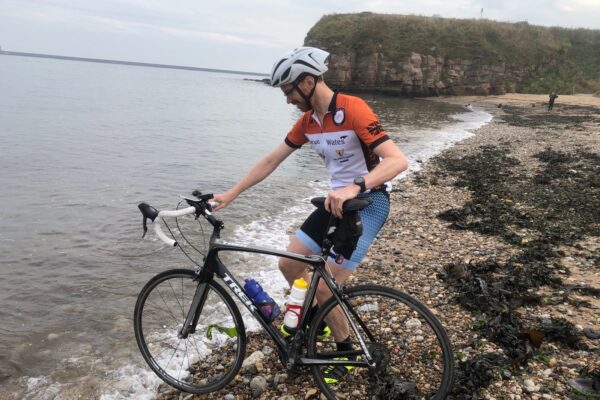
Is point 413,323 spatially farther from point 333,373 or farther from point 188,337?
point 188,337

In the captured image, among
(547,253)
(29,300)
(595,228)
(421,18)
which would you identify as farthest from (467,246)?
(421,18)

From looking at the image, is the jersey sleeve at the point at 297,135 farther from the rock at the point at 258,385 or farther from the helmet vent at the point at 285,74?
the rock at the point at 258,385

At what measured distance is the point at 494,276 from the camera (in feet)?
23.9

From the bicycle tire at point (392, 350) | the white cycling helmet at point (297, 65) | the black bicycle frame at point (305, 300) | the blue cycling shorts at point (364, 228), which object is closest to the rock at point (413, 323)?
the bicycle tire at point (392, 350)

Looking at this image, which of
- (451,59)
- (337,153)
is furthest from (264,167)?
(451,59)

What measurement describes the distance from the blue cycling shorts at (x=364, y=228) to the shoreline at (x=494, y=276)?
160cm

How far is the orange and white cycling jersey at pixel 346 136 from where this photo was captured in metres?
3.94

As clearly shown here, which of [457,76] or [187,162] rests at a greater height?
[457,76]

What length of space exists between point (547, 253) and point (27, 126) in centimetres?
3195

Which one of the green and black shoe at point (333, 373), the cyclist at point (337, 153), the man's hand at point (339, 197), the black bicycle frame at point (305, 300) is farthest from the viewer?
the green and black shoe at point (333, 373)

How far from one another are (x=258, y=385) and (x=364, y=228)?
7.12 ft

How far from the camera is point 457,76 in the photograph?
262 feet

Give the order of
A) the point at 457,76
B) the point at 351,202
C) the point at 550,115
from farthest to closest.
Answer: the point at 457,76, the point at 550,115, the point at 351,202

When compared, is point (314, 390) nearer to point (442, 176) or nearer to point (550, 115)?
point (442, 176)
